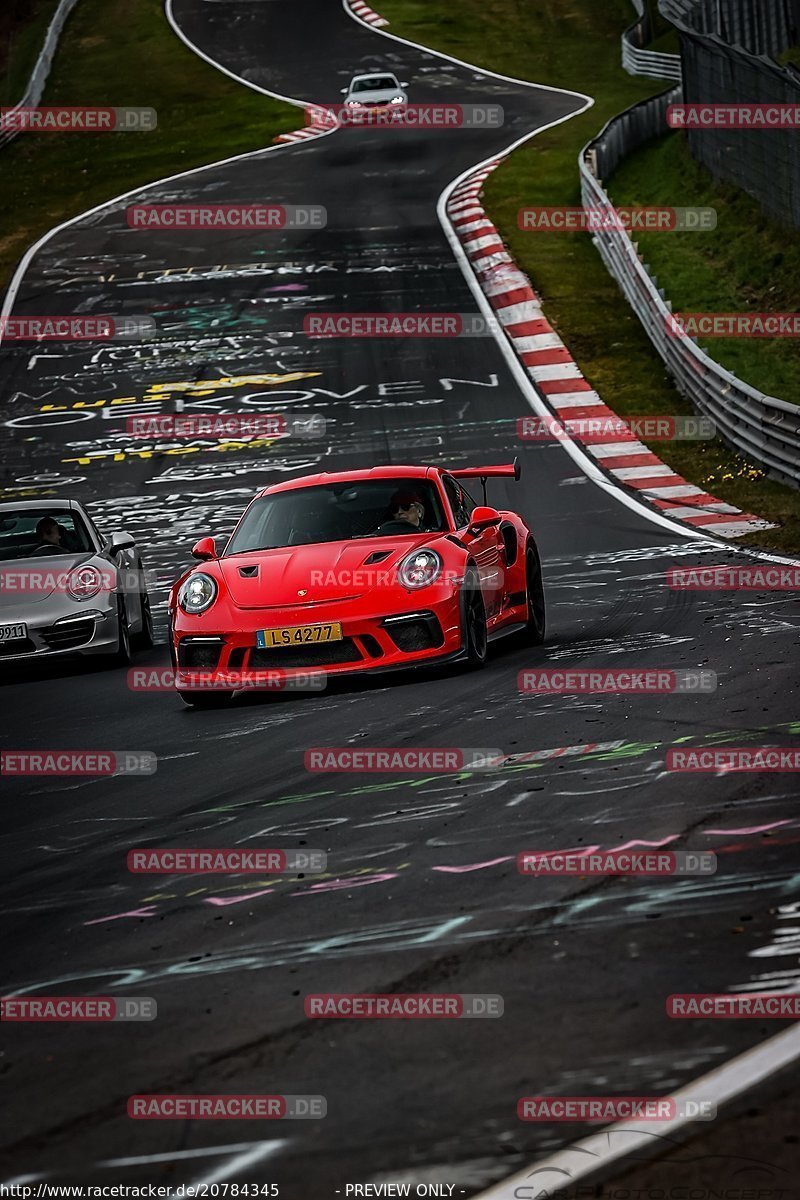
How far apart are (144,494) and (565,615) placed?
969 centimetres

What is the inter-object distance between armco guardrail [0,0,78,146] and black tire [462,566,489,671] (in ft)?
125

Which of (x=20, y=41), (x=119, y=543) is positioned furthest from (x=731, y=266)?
(x=20, y=41)

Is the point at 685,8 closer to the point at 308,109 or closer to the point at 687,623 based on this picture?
the point at 308,109

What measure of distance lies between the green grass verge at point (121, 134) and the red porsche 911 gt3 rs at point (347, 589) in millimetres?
22989

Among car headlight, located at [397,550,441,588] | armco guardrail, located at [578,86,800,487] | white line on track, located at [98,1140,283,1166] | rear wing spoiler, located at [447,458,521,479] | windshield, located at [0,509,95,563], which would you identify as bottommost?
armco guardrail, located at [578,86,800,487]

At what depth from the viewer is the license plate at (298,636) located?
30.9 ft

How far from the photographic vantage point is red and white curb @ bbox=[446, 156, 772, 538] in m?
16.5

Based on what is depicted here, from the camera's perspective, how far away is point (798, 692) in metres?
7.98

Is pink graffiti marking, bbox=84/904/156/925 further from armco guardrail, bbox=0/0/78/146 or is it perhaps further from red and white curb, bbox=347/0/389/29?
red and white curb, bbox=347/0/389/29

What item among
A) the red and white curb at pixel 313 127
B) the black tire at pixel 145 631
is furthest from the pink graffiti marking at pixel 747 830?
the red and white curb at pixel 313 127

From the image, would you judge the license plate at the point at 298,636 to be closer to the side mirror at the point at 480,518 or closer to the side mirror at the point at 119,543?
the side mirror at the point at 480,518

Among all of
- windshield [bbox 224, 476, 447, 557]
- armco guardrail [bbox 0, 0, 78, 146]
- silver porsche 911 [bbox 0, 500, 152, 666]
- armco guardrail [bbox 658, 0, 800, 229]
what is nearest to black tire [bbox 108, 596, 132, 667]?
silver porsche 911 [bbox 0, 500, 152, 666]

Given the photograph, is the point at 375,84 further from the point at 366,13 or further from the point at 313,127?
the point at 366,13

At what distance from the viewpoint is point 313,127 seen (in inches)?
1751
